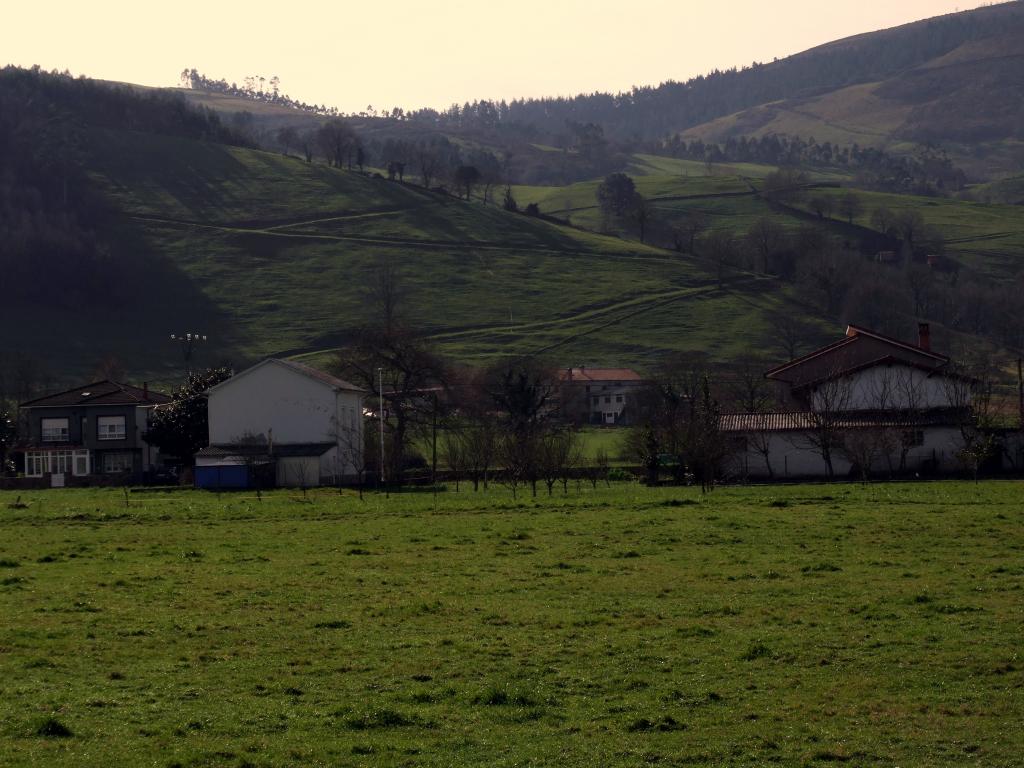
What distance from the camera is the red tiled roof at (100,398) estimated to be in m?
78.0

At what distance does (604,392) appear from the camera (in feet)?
381

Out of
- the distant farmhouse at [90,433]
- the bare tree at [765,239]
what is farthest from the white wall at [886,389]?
the bare tree at [765,239]

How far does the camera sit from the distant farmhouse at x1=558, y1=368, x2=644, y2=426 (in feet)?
354

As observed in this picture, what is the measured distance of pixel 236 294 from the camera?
133m

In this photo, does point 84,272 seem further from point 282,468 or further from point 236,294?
point 282,468

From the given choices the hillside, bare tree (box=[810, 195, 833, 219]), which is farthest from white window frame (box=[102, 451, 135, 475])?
bare tree (box=[810, 195, 833, 219])

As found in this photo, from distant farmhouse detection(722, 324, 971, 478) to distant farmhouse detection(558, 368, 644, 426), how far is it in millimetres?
39175

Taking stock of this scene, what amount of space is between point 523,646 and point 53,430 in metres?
68.5

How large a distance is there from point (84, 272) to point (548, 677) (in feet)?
417

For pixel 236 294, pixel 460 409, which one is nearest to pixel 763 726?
pixel 460 409

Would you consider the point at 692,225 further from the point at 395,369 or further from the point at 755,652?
the point at 755,652

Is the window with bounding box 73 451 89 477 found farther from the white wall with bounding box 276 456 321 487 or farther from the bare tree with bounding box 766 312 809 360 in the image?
the bare tree with bounding box 766 312 809 360

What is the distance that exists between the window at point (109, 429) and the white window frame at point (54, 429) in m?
2.19

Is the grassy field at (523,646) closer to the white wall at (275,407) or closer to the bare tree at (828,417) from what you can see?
the bare tree at (828,417)
